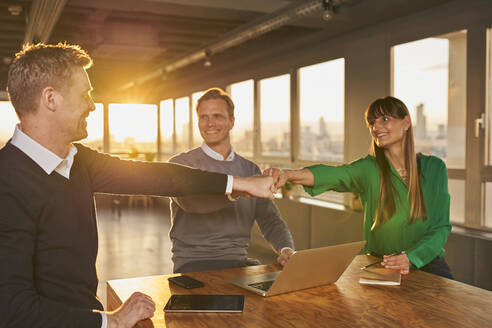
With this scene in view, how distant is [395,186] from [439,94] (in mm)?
2221

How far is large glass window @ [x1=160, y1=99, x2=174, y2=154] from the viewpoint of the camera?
11.8m

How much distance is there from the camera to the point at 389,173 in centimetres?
274

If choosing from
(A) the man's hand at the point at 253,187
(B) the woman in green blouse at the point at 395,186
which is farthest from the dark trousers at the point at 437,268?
(A) the man's hand at the point at 253,187

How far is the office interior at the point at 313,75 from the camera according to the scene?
4172 millimetres

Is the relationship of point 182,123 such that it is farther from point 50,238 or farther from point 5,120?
point 50,238

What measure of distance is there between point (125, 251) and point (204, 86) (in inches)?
164

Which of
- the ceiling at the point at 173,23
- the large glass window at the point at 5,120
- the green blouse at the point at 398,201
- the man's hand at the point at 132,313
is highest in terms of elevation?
the ceiling at the point at 173,23

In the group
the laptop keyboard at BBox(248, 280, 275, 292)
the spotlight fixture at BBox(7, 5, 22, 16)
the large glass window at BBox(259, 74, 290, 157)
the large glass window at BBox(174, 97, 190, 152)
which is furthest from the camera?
the large glass window at BBox(174, 97, 190, 152)

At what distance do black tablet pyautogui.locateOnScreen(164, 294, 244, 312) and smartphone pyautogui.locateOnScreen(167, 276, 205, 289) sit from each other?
4.6 inches

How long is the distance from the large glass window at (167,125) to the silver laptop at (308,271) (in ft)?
32.8

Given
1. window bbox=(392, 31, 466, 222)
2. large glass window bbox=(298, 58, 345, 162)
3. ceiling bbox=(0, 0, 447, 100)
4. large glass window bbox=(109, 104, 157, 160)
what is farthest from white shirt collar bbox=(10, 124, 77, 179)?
large glass window bbox=(109, 104, 157, 160)

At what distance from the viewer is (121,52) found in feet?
22.6

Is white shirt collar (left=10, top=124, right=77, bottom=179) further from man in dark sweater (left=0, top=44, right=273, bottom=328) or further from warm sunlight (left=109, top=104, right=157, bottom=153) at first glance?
warm sunlight (left=109, top=104, right=157, bottom=153)

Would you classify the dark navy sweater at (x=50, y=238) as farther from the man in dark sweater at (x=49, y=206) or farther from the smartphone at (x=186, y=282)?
the smartphone at (x=186, y=282)
